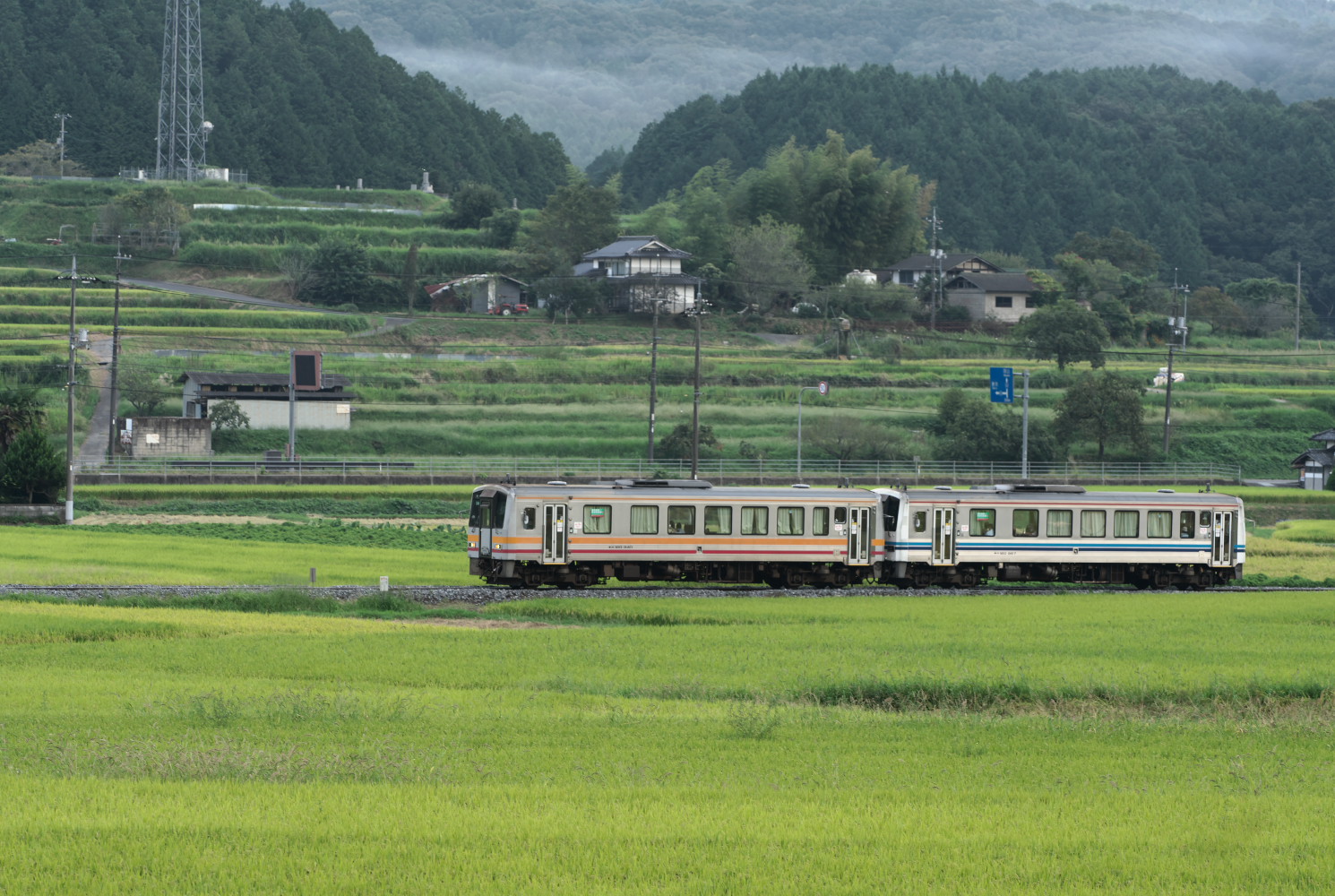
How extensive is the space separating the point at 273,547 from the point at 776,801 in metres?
32.6

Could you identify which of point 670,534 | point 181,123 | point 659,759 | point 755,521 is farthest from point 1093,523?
point 181,123

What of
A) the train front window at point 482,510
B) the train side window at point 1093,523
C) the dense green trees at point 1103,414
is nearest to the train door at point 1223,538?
the train side window at point 1093,523

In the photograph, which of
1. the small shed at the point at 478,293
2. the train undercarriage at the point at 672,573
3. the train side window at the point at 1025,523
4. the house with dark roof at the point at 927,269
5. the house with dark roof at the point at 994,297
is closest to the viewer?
the train undercarriage at the point at 672,573

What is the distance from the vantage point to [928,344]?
361 feet

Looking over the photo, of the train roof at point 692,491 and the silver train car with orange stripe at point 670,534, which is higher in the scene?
the train roof at point 692,491

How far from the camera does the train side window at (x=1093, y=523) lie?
39375mm

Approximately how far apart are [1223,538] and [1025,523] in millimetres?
5641

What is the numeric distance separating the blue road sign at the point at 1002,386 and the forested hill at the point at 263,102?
11537 centimetres

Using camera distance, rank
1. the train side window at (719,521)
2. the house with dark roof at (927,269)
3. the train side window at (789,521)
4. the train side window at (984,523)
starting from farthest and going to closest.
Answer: the house with dark roof at (927,269)
the train side window at (984,523)
the train side window at (789,521)
the train side window at (719,521)

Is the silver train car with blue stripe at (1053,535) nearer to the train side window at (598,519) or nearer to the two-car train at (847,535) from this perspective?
the two-car train at (847,535)

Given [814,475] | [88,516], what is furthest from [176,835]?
[814,475]

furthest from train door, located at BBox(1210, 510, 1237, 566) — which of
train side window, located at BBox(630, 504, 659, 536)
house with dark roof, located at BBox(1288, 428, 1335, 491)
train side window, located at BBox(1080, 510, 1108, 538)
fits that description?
house with dark roof, located at BBox(1288, 428, 1335, 491)

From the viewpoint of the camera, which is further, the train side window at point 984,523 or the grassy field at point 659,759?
the train side window at point 984,523

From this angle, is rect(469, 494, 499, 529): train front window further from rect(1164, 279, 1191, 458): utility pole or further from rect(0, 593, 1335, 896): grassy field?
rect(1164, 279, 1191, 458): utility pole
